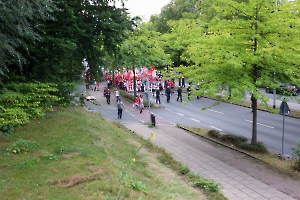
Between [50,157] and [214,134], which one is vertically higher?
[50,157]

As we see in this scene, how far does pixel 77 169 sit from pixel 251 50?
381 inches

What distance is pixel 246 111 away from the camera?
25.4 metres

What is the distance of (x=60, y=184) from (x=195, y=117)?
59.2 ft

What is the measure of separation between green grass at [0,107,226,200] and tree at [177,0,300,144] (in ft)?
15.5

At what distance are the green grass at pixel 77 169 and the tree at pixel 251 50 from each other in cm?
473

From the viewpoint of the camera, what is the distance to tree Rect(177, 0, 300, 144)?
13258 mm

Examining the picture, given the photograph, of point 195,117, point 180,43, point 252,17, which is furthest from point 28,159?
point 180,43

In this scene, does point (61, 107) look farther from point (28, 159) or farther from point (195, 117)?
point (195, 117)

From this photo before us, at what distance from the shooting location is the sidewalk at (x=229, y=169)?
10.0m

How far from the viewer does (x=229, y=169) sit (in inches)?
483

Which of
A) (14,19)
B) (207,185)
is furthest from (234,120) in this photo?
(14,19)

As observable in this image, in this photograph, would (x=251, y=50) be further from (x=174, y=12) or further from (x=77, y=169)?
(x=174, y=12)

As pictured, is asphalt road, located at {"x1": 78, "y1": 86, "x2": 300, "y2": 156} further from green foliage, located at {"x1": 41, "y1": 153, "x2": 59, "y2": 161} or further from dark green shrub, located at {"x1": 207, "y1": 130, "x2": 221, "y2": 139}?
green foliage, located at {"x1": 41, "y1": 153, "x2": 59, "y2": 161}

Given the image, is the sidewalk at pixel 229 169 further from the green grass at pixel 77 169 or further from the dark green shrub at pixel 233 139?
the green grass at pixel 77 169
